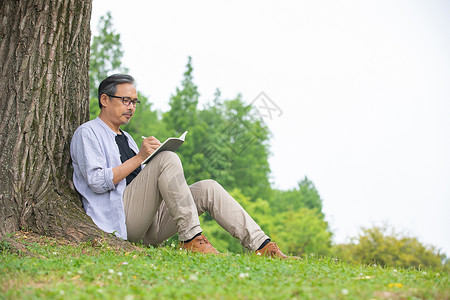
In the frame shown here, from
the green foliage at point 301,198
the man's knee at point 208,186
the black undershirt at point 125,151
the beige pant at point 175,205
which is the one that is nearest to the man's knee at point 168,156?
the beige pant at point 175,205

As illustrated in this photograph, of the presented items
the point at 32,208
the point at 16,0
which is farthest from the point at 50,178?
the point at 16,0

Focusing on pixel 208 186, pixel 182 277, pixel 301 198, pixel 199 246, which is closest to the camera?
pixel 182 277

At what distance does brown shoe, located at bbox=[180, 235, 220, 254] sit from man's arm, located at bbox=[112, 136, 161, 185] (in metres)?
0.80

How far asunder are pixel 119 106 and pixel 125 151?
1.46ft

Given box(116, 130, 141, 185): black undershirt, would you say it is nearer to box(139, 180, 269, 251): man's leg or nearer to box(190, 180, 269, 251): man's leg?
box(139, 180, 269, 251): man's leg

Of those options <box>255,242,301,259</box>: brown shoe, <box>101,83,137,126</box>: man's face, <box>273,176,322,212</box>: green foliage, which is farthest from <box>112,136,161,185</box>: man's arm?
<box>273,176,322,212</box>: green foliage

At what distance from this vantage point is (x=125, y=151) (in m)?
4.61

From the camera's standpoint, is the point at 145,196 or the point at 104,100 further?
the point at 104,100

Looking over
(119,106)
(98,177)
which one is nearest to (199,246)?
(98,177)

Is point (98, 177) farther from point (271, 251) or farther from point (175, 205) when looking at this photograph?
point (271, 251)

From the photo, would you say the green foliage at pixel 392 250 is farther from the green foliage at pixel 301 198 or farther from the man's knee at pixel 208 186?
the man's knee at pixel 208 186

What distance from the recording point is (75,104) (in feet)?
14.8

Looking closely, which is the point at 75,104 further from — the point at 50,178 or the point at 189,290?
the point at 189,290

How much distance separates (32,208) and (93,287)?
1.80m
